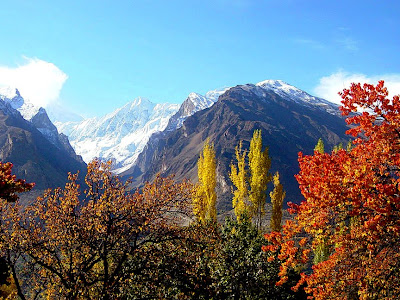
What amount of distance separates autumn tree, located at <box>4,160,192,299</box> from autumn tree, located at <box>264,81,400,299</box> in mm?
5926

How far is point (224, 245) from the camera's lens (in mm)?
20578

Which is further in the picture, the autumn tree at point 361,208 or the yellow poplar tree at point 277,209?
the yellow poplar tree at point 277,209

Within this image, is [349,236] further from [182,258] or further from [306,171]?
[182,258]

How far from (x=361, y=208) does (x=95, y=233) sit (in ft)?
38.2

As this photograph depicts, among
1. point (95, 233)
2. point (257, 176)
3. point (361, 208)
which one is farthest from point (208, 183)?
point (361, 208)

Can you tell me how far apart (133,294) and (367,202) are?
1138cm

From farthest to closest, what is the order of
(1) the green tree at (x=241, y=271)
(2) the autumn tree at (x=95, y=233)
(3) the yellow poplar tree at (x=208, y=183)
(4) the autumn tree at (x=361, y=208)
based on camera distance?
(3) the yellow poplar tree at (x=208, y=183) < (1) the green tree at (x=241, y=271) < (2) the autumn tree at (x=95, y=233) < (4) the autumn tree at (x=361, y=208)

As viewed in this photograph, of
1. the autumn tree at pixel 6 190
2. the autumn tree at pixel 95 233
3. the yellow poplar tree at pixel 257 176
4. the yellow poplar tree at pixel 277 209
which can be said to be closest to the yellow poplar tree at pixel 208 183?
the yellow poplar tree at pixel 257 176

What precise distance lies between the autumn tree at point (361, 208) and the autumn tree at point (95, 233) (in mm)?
5926

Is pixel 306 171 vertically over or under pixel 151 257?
over

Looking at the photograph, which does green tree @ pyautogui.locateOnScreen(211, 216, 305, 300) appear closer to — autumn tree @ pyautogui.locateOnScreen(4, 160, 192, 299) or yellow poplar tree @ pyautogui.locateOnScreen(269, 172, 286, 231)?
autumn tree @ pyautogui.locateOnScreen(4, 160, 192, 299)

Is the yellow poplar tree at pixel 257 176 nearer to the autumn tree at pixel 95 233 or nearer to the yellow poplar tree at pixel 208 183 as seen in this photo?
the yellow poplar tree at pixel 208 183

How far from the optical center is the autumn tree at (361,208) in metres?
13.0

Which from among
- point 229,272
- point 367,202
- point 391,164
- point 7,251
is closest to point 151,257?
point 229,272
